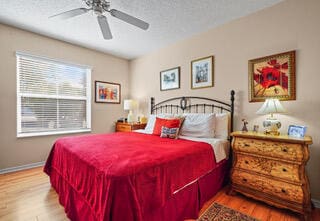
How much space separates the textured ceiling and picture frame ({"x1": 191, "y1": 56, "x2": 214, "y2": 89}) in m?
0.54

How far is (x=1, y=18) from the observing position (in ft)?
8.32

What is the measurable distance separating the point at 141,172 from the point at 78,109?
124 inches

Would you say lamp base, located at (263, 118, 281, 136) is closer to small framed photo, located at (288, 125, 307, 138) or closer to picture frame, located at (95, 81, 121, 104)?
small framed photo, located at (288, 125, 307, 138)

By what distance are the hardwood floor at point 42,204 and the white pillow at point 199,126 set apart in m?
0.83

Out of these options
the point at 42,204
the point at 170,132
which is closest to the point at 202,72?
the point at 170,132

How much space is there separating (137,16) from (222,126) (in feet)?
6.92

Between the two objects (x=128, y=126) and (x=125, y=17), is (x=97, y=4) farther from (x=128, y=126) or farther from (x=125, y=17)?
(x=128, y=126)

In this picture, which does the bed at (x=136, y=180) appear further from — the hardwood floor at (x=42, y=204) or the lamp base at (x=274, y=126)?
the lamp base at (x=274, y=126)

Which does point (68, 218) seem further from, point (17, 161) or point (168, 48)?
point (168, 48)

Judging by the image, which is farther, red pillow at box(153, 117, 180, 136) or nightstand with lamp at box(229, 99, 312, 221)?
red pillow at box(153, 117, 180, 136)

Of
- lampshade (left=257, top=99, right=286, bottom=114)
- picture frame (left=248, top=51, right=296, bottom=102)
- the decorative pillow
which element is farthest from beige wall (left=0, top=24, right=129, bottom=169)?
lampshade (left=257, top=99, right=286, bottom=114)

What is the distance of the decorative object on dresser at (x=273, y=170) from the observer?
1.61 metres

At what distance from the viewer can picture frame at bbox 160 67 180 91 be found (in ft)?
11.1

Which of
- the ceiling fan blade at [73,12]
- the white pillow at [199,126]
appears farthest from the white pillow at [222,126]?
the ceiling fan blade at [73,12]
